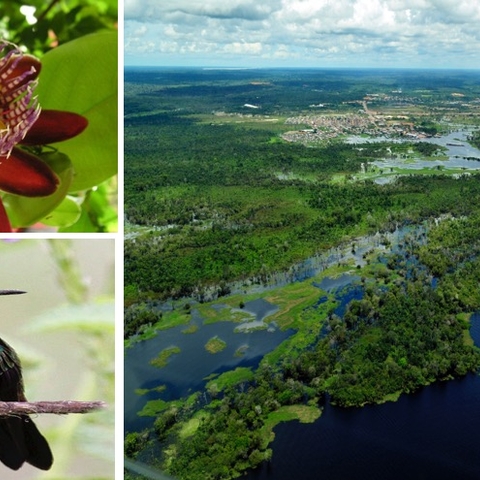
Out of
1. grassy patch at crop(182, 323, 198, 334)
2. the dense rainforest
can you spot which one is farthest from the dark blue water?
grassy patch at crop(182, 323, 198, 334)

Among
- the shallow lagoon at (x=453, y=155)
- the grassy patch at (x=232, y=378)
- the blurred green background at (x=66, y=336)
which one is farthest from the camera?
the shallow lagoon at (x=453, y=155)

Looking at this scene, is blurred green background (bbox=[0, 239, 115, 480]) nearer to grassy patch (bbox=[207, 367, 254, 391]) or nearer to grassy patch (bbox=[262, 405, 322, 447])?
grassy patch (bbox=[262, 405, 322, 447])

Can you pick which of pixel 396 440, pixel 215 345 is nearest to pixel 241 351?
pixel 215 345

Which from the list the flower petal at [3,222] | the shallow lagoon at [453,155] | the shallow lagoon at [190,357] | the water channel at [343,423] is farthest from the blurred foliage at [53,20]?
the shallow lagoon at [453,155]

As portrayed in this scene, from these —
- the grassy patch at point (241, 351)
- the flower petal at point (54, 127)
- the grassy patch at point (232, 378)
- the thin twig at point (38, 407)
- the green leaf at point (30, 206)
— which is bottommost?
the grassy patch at point (232, 378)

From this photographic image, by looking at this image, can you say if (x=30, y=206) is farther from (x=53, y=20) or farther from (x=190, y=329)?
(x=190, y=329)

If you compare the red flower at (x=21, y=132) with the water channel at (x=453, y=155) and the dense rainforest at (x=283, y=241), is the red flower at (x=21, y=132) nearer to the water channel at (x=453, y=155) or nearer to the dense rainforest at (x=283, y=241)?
the dense rainforest at (x=283, y=241)
